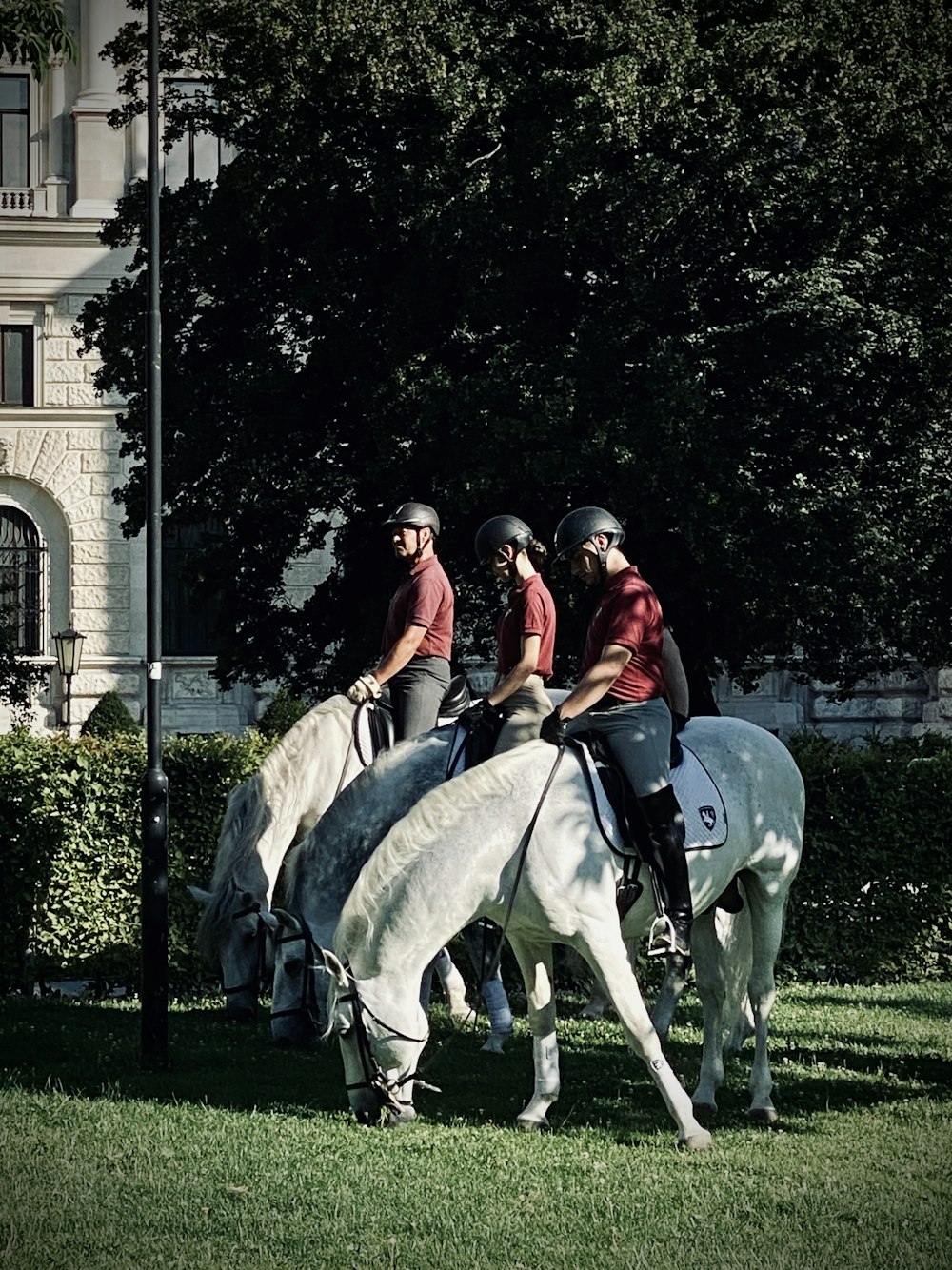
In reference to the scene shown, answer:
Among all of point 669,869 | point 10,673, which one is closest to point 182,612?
point 10,673

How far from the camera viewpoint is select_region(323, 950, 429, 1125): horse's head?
7.45m

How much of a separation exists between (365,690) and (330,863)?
116 cm

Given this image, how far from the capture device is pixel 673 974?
10664 millimetres

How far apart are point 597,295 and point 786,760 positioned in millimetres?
12519

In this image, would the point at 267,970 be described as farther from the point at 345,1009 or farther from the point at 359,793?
the point at 345,1009

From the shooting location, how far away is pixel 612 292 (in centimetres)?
2080

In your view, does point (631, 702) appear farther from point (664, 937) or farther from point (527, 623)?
point (527, 623)

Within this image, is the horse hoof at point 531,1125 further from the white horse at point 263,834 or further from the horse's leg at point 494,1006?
the white horse at point 263,834

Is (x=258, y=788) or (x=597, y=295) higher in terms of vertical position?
(x=597, y=295)

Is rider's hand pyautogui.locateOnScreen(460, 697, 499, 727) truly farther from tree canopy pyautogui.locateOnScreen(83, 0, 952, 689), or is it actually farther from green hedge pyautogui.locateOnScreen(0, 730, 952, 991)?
tree canopy pyautogui.locateOnScreen(83, 0, 952, 689)

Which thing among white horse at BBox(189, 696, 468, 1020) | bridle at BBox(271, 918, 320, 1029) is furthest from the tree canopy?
bridle at BBox(271, 918, 320, 1029)

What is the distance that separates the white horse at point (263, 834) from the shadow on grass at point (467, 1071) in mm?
471

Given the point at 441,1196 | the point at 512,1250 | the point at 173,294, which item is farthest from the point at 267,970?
the point at 173,294

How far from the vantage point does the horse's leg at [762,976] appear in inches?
341
